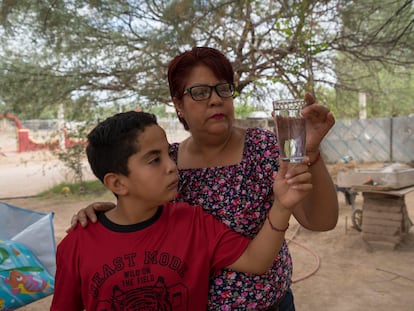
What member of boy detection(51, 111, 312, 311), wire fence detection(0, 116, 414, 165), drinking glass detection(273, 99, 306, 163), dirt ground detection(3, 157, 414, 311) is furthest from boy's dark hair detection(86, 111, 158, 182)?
wire fence detection(0, 116, 414, 165)

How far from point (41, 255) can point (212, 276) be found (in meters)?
1.88

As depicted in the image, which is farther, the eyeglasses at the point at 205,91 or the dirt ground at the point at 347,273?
the dirt ground at the point at 347,273

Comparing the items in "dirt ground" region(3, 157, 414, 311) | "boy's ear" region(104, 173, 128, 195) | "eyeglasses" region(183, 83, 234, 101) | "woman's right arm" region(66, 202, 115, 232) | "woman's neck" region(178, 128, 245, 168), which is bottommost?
"dirt ground" region(3, 157, 414, 311)

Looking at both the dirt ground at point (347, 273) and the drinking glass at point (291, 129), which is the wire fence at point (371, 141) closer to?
the dirt ground at point (347, 273)

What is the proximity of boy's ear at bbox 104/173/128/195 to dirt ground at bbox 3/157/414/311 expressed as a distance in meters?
2.84

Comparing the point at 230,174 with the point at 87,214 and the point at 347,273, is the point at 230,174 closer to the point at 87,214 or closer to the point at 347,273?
the point at 87,214

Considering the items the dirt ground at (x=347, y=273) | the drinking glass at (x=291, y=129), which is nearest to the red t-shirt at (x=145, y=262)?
the drinking glass at (x=291, y=129)

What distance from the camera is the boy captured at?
1252 mm

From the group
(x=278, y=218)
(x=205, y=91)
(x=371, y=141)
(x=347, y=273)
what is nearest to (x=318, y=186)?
(x=278, y=218)

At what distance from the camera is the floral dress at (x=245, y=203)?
134 centimetres

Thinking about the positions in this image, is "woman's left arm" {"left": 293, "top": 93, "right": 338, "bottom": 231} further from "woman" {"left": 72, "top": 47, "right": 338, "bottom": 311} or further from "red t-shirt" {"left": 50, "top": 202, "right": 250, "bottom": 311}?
"red t-shirt" {"left": 50, "top": 202, "right": 250, "bottom": 311}

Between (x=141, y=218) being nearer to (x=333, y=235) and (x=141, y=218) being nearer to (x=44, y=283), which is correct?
(x=44, y=283)

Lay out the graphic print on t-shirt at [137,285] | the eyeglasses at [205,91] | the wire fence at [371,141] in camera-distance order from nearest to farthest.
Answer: the graphic print on t-shirt at [137,285]
the eyeglasses at [205,91]
the wire fence at [371,141]

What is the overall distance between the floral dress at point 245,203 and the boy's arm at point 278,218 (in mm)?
84
